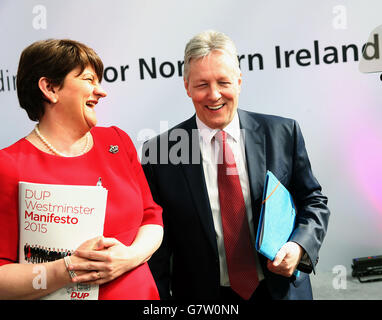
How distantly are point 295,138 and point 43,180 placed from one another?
893 millimetres

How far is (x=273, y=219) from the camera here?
134 cm

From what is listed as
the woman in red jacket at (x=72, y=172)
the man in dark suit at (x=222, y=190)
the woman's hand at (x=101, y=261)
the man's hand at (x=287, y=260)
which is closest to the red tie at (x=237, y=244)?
the man in dark suit at (x=222, y=190)

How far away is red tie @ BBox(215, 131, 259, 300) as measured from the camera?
4.80 ft

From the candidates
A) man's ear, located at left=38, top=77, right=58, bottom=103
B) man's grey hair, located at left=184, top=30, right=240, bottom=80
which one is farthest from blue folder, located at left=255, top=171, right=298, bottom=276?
man's ear, located at left=38, top=77, right=58, bottom=103

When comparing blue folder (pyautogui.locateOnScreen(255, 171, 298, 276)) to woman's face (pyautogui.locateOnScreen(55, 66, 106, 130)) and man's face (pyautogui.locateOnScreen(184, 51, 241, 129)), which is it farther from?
woman's face (pyautogui.locateOnScreen(55, 66, 106, 130))

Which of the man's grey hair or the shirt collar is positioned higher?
the man's grey hair

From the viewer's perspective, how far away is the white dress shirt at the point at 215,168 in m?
1.49

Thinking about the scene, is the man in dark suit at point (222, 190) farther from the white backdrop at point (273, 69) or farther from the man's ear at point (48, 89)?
the man's ear at point (48, 89)

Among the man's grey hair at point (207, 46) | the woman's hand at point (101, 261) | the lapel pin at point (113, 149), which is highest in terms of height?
the man's grey hair at point (207, 46)

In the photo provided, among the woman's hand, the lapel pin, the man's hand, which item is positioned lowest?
the man's hand

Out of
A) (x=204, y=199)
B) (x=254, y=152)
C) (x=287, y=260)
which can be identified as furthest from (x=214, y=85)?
(x=287, y=260)

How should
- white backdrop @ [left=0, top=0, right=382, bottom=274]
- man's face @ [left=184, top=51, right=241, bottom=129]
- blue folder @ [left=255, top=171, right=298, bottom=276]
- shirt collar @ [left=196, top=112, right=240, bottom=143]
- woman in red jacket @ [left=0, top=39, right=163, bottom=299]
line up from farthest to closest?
white backdrop @ [left=0, top=0, right=382, bottom=274]
shirt collar @ [left=196, top=112, right=240, bottom=143]
man's face @ [left=184, top=51, right=241, bottom=129]
blue folder @ [left=255, top=171, right=298, bottom=276]
woman in red jacket @ [left=0, top=39, right=163, bottom=299]

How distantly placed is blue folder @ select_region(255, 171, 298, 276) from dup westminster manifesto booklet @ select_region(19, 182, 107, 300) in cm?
49
